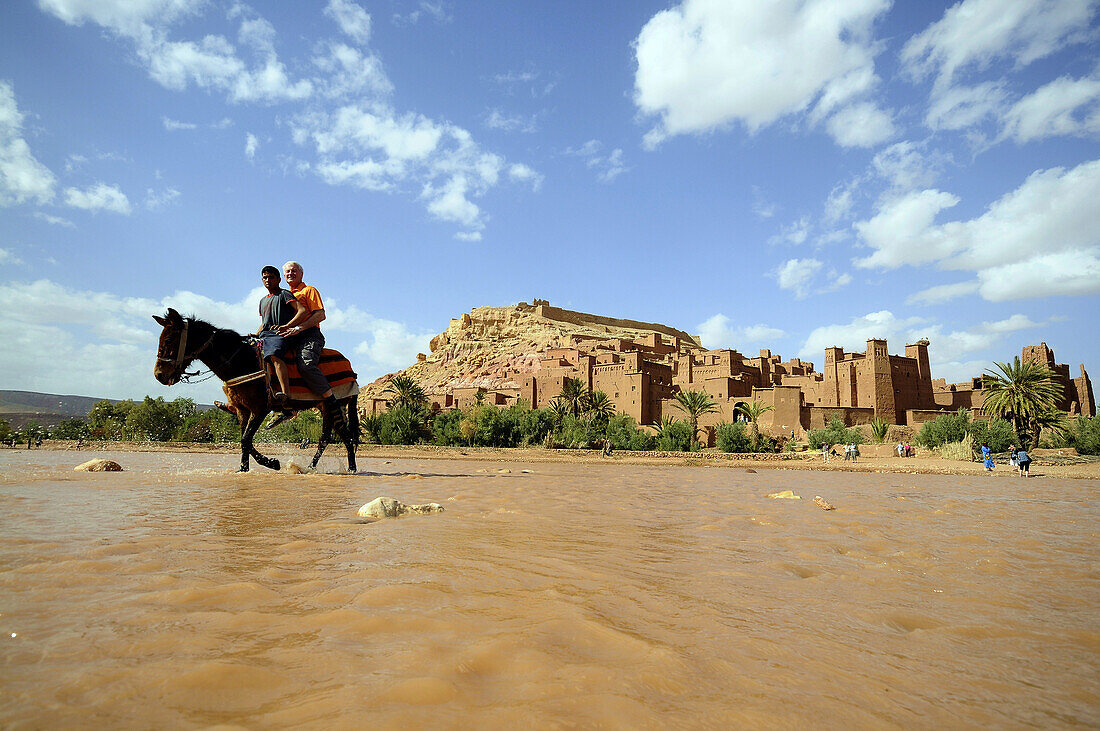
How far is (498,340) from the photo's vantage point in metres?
110

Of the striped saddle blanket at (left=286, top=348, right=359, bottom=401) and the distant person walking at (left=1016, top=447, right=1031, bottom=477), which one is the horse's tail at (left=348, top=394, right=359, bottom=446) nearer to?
the striped saddle blanket at (left=286, top=348, right=359, bottom=401)

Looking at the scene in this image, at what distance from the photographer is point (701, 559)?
3.49 meters

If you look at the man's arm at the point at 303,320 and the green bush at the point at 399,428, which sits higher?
the man's arm at the point at 303,320

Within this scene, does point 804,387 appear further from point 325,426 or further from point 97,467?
point 97,467

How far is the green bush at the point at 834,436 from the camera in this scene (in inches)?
1649

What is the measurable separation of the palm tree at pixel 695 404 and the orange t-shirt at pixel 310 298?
43.1 metres

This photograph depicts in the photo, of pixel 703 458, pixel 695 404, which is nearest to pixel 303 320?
pixel 703 458

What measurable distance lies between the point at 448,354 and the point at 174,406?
58318 mm

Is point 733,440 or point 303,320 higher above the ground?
point 303,320

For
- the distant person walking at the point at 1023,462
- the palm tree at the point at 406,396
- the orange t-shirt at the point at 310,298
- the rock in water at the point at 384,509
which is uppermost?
the palm tree at the point at 406,396

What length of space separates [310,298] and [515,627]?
788cm

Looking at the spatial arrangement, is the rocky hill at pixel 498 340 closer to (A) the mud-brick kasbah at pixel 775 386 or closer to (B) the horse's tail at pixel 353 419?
(A) the mud-brick kasbah at pixel 775 386

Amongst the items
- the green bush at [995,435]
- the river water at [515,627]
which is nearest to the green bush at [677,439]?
the green bush at [995,435]

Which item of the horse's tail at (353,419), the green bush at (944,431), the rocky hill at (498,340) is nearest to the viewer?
the horse's tail at (353,419)
